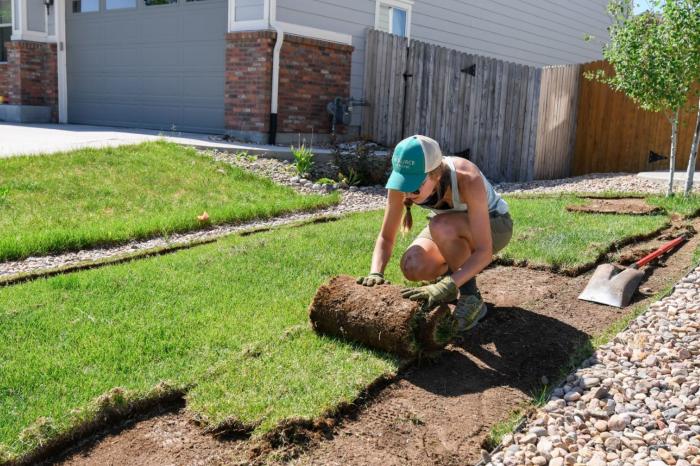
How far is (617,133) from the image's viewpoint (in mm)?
13016

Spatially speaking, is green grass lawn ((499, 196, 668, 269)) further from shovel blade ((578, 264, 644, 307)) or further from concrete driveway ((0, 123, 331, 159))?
concrete driveway ((0, 123, 331, 159))

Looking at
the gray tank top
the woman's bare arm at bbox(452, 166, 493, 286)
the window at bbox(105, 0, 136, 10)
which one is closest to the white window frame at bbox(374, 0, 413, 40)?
the window at bbox(105, 0, 136, 10)

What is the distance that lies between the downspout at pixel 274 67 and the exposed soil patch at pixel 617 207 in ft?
16.9

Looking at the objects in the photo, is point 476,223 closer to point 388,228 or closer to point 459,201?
point 459,201

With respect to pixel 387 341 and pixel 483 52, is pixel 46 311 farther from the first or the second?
pixel 483 52

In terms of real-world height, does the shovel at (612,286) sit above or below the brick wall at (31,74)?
below

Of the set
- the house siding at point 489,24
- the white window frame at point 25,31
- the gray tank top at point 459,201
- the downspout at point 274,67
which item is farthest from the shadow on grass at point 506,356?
the white window frame at point 25,31

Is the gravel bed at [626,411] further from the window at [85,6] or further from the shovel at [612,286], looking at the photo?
the window at [85,6]

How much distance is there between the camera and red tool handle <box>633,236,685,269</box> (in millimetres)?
5063

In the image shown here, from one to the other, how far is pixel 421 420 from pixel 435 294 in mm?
701

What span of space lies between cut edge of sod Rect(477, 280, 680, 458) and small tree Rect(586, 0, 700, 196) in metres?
4.51

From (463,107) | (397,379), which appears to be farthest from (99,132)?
(397,379)

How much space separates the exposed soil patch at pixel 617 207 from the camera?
7535 mm

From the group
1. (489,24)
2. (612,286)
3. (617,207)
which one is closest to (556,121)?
(489,24)
